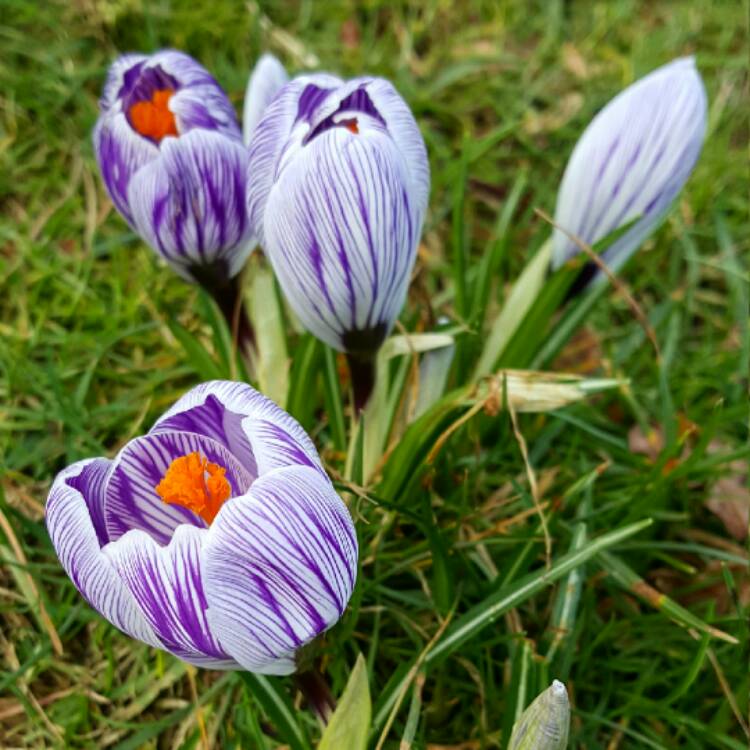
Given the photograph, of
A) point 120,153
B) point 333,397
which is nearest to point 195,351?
point 333,397

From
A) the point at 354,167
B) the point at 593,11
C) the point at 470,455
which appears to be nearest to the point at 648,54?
the point at 593,11

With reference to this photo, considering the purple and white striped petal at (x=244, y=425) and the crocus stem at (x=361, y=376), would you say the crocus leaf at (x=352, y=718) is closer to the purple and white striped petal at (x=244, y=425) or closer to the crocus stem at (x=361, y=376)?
the purple and white striped petal at (x=244, y=425)

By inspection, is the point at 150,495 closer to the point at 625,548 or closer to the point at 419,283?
the point at 419,283

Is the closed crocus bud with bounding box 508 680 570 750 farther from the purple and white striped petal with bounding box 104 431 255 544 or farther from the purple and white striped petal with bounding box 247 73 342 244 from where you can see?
the purple and white striped petal with bounding box 247 73 342 244

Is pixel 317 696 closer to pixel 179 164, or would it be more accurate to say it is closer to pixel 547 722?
pixel 547 722

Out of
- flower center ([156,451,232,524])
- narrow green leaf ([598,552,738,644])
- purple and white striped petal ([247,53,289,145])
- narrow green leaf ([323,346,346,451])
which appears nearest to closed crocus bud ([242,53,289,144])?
purple and white striped petal ([247,53,289,145])

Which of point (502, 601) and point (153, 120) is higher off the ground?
point (153, 120)
